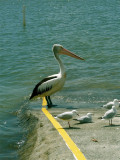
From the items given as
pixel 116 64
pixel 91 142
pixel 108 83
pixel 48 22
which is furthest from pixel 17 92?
pixel 48 22

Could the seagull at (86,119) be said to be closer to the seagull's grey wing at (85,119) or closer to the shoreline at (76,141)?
the seagull's grey wing at (85,119)

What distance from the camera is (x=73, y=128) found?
7.75m

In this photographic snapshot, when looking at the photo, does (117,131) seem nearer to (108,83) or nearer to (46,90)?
(46,90)

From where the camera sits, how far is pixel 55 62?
19234 mm

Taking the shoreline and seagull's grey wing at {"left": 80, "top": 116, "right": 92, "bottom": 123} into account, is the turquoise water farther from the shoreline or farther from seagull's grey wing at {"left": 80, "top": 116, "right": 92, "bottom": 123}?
seagull's grey wing at {"left": 80, "top": 116, "right": 92, "bottom": 123}

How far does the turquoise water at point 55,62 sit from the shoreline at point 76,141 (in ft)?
1.72

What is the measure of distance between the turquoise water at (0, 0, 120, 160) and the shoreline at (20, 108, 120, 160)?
1.72 feet

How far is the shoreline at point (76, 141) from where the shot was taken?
6059 mm

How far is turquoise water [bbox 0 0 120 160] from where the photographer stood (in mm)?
11427

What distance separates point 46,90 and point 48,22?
22.4 metres

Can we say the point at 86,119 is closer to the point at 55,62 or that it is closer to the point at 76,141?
the point at 76,141

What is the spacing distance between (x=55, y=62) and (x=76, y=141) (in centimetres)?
1272

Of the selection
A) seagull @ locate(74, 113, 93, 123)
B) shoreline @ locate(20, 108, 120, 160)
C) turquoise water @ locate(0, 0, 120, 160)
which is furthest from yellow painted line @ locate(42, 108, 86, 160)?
turquoise water @ locate(0, 0, 120, 160)

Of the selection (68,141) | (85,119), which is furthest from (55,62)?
(68,141)
